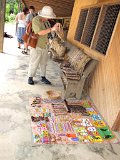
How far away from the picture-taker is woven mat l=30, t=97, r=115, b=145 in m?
2.67

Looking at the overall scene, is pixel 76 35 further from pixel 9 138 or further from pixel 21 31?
pixel 9 138

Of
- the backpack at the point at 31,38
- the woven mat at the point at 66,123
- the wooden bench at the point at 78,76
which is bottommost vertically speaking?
the woven mat at the point at 66,123

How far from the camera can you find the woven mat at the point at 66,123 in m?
2.67

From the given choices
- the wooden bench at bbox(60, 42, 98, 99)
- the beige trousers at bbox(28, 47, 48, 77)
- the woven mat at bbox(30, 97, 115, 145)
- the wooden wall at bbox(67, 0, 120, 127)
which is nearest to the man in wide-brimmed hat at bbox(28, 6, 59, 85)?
the beige trousers at bbox(28, 47, 48, 77)

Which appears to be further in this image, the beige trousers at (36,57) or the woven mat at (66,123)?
the beige trousers at (36,57)

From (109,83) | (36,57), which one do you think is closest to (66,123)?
(109,83)

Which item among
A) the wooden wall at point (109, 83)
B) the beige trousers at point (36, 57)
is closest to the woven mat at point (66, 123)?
the wooden wall at point (109, 83)

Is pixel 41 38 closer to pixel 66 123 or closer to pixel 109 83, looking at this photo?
pixel 109 83

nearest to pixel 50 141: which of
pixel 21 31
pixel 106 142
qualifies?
pixel 106 142

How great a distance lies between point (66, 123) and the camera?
119 inches

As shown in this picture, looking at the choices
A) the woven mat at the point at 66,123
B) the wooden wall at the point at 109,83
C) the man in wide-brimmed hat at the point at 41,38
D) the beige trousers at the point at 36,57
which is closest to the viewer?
the woven mat at the point at 66,123

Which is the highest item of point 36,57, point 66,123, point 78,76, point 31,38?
point 31,38

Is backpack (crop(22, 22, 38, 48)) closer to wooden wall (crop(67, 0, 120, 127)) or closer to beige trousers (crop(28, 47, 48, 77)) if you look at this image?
beige trousers (crop(28, 47, 48, 77))

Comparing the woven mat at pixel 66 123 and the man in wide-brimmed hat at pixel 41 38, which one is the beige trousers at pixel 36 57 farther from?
the woven mat at pixel 66 123
